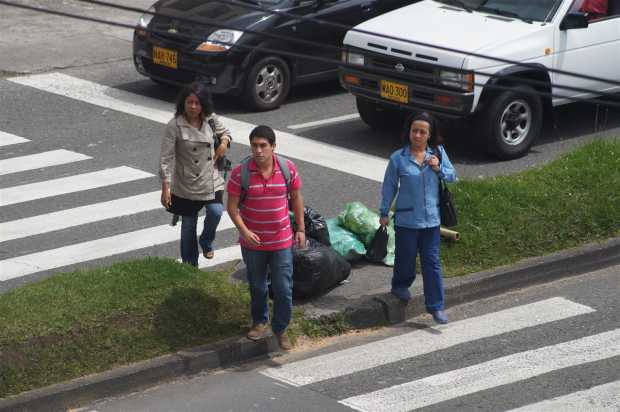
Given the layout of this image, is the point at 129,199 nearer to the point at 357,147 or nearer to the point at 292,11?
the point at 357,147

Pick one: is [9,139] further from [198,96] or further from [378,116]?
[198,96]

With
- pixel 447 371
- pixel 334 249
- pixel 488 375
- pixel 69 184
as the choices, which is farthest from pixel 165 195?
pixel 69 184

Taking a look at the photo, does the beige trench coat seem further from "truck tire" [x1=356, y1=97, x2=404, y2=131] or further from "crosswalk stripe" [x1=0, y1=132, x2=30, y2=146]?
"truck tire" [x1=356, y1=97, x2=404, y2=131]

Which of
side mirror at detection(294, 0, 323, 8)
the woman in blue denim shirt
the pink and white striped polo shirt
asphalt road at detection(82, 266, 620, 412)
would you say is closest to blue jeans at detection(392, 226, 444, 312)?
the woman in blue denim shirt

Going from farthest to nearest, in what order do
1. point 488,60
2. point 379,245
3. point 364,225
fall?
point 488,60
point 364,225
point 379,245

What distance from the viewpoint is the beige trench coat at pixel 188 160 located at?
9.62m

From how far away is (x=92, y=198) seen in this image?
12766mm

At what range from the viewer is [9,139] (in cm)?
1473

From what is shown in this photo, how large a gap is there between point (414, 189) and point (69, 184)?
4.84m

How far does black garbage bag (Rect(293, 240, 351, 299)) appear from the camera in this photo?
965cm

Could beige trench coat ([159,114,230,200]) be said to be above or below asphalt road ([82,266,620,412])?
above

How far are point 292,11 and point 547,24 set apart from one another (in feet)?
10.9

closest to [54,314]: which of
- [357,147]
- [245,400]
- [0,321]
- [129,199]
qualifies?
[0,321]

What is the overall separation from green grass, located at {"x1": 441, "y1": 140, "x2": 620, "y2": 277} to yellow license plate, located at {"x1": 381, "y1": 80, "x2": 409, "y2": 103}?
225cm
